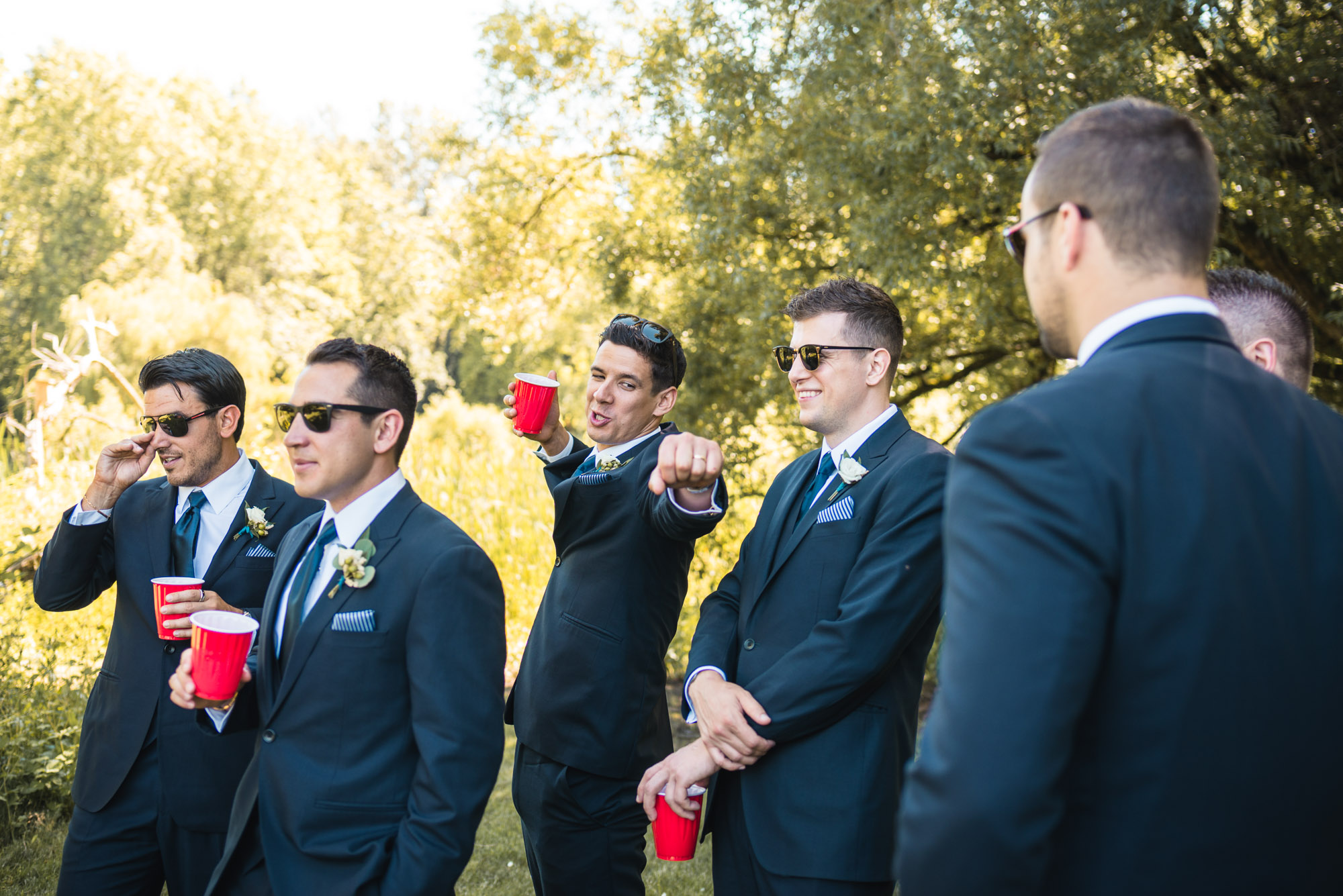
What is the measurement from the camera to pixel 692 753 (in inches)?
114

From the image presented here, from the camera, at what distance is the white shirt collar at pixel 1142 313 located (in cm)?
171

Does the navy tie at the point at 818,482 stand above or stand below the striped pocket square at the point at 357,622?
above

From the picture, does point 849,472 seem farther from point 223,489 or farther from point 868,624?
point 223,489

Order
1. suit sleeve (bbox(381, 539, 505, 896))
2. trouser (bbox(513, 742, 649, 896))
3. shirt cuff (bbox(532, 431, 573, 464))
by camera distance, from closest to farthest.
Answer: suit sleeve (bbox(381, 539, 505, 896))
trouser (bbox(513, 742, 649, 896))
shirt cuff (bbox(532, 431, 573, 464))

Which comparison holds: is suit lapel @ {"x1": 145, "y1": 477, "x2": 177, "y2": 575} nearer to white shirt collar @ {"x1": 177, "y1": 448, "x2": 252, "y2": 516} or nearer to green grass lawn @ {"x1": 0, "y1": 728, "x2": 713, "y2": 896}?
white shirt collar @ {"x1": 177, "y1": 448, "x2": 252, "y2": 516}

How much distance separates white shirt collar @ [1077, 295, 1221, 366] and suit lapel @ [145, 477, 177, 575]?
327cm

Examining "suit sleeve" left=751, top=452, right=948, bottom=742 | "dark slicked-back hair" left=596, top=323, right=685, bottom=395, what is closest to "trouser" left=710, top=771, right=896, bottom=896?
"suit sleeve" left=751, top=452, right=948, bottom=742

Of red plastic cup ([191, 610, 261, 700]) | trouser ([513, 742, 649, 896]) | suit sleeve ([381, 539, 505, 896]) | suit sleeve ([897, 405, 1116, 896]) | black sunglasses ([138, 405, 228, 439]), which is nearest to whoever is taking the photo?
suit sleeve ([897, 405, 1116, 896])

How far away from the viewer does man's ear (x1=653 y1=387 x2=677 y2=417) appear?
3928mm

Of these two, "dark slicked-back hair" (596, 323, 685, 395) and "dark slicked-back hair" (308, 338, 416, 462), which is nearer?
"dark slicked-back hair" (308, 338, 416, 462)

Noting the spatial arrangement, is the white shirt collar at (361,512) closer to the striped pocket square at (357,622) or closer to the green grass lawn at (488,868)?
the striped pocket square at (357,622)

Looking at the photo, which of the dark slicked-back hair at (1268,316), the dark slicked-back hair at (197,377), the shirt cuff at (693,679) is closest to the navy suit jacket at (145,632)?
the dark slicked-back hair at (197,377)

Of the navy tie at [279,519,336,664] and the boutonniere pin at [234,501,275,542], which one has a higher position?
the boutonniere pin at [234,501,275,542]

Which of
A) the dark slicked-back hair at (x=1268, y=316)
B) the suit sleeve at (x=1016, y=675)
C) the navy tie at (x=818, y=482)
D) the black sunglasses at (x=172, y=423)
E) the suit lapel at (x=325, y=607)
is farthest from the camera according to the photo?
the black sunglasses at (x=172, y=423)
